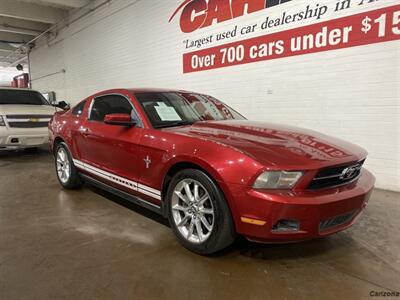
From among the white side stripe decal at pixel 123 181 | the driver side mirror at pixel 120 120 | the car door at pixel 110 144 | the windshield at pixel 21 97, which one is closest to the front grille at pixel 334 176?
the white side stripe decal at pixel 123 181

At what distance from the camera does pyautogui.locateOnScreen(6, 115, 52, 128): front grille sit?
21.7 ft

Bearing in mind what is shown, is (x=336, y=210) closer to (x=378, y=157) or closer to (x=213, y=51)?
(x=378, y=157)

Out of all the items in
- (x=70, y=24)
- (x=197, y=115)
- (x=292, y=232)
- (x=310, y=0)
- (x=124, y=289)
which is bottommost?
(x=124, y=289)

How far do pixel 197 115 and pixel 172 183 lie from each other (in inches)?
36.4

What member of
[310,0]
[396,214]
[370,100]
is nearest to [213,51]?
[310,0]

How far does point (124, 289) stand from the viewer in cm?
205

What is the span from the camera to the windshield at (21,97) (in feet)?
24.3

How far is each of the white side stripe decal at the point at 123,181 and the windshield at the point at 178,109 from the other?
22.3 inches

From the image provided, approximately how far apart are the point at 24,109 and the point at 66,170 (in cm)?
347

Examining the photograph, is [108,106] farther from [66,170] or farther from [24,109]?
[24,109]

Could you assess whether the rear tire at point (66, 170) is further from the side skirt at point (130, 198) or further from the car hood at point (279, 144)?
the car hood at point (279, 144)

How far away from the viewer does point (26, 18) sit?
38.0 ft

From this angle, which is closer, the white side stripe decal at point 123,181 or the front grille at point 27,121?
the white side stripe decal at point 123,181

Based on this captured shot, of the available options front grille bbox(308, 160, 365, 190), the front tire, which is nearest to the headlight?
front grille bbox(308, 160, 365, 190)
